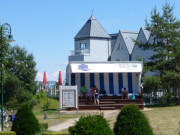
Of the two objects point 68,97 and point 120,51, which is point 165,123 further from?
point 120,51

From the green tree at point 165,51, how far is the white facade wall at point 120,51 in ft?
95.3

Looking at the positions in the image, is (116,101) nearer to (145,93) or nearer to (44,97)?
(145,93)

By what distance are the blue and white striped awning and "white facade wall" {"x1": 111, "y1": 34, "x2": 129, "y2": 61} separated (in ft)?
106

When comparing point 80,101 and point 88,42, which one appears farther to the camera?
point 88,42

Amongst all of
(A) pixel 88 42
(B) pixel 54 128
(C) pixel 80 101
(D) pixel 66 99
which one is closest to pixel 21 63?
(C) pixel 80 101

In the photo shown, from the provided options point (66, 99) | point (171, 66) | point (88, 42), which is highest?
point (88, 42)

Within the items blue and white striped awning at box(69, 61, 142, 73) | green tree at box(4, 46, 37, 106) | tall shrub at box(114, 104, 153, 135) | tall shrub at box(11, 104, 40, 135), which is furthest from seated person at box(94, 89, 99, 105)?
tall shrub at box(114, 104, 153, 135)

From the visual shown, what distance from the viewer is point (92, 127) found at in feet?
33.2

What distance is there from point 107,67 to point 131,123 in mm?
17259

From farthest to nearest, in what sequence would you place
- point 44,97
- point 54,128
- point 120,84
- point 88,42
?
point 88,42
point 44,97
point 120,84
point 54,128

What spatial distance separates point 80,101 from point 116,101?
2.60m

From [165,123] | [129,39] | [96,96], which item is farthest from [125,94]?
[129,39]

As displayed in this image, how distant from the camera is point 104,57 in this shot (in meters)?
68.2

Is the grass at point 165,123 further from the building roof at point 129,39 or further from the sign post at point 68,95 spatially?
the building roof at point 129,39
